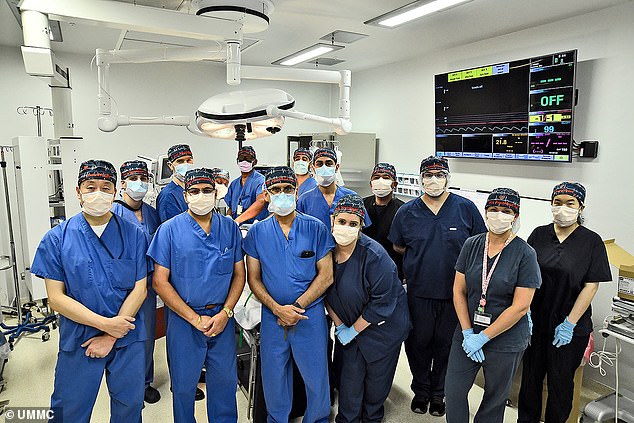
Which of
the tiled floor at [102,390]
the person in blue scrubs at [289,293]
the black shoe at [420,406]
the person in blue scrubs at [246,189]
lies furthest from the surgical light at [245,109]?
the black shoe at [420,406]

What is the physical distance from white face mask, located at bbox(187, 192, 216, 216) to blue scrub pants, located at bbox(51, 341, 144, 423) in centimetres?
63

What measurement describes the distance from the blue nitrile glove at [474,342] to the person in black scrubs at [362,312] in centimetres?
36

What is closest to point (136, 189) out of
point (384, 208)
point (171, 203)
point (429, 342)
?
point (171, 203)

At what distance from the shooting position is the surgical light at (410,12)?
108 inches

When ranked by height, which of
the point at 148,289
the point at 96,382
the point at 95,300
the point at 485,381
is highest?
the point at 95,300

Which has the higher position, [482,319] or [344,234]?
[344,234]

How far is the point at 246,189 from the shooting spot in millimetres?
3547

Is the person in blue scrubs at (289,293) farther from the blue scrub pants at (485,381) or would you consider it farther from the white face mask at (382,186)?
the white face mask at (382,186)

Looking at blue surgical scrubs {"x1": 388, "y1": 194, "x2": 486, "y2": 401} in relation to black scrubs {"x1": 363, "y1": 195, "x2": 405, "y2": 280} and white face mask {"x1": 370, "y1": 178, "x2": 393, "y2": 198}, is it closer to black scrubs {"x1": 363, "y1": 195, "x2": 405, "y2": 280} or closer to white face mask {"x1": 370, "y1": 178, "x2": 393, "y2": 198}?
black scrubs {"x1": 363, "y1": 195, "x2": 405, "y2": 280}

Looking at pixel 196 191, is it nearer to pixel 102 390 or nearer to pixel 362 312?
pixel 362 312

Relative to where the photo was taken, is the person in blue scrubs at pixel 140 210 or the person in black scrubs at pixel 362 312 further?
the person in blue scrubs at pixel 140 210

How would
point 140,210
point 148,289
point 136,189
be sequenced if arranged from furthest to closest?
point 140,210, point 136,189, point 148,289

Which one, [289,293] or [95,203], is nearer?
[95,203]

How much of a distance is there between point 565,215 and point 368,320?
108 cm
